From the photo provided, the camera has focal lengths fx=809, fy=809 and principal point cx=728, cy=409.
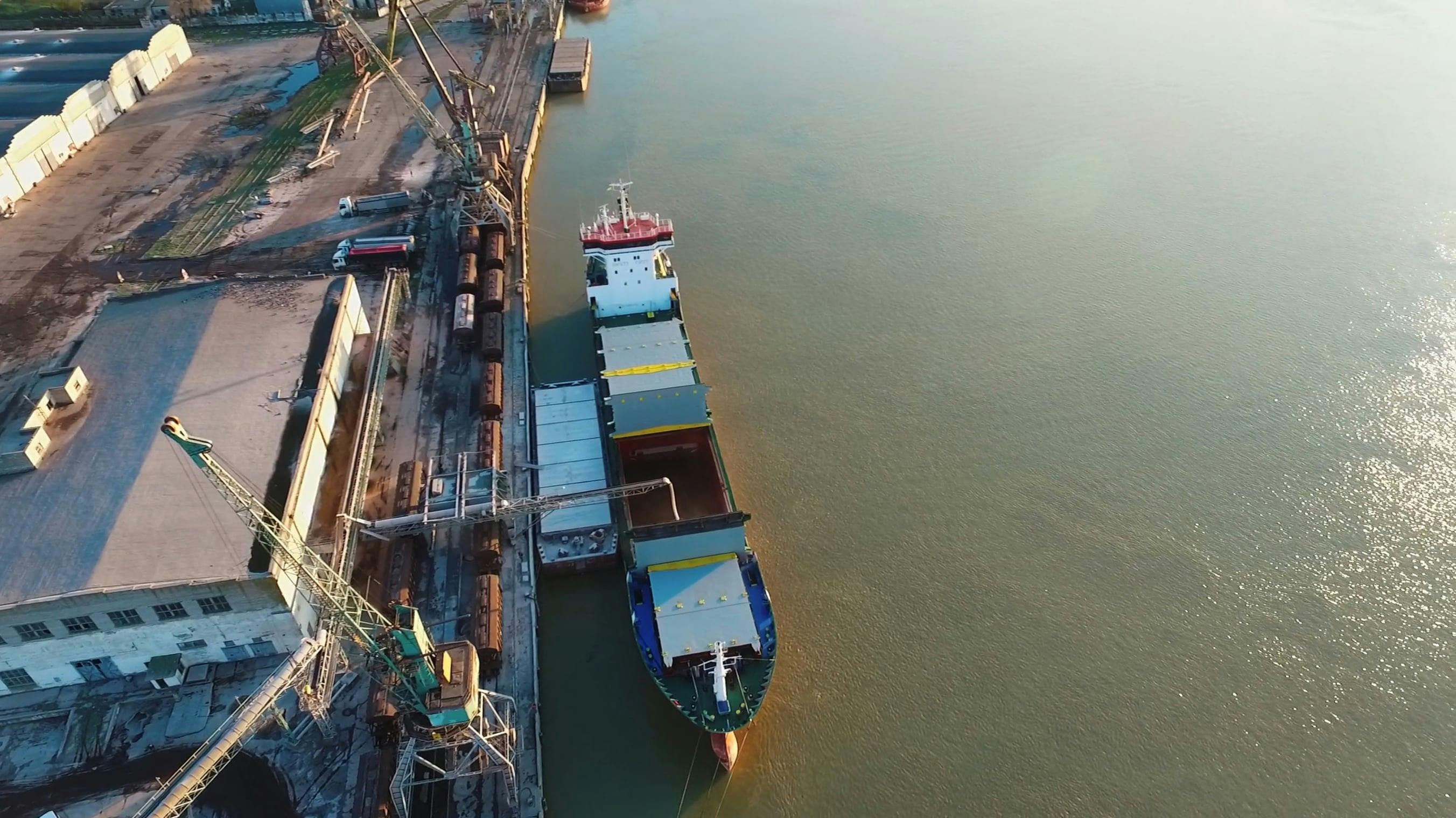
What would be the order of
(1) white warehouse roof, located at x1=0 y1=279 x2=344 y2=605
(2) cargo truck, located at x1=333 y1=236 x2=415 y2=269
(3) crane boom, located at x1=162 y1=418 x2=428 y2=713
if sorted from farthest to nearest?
(2) cargo truck, located at x1=333 y1=236 x2=415 y2=269 < (1) white warehouse roof, located at x1=0 y1=279 x2=344 y2=605 < (3) crane boom, located at x1=162 y1=418 x2=428 y2=713

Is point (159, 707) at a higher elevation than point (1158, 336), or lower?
lower

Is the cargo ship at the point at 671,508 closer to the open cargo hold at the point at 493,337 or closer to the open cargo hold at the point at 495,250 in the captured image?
the open cargo hold at the point at 493,337

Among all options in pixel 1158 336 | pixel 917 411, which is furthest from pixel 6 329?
pixel 1158 336

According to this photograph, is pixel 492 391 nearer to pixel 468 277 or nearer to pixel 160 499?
pixel 468 277

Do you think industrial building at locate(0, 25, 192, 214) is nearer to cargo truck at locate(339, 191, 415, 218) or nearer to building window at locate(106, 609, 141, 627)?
cargo truck at locate(339, 191, 415, 218)

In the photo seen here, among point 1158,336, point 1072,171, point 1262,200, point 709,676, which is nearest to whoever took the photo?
point 709,676

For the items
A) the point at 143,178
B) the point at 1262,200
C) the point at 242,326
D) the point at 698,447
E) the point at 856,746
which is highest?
the point at 143,178

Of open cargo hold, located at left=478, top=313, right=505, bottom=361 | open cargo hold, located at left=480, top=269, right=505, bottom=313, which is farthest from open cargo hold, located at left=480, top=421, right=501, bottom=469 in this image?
open cargo hold, located at left=480, top=269, right=505, bottom=313

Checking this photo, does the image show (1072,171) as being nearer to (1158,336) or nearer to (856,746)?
(1158,336)
